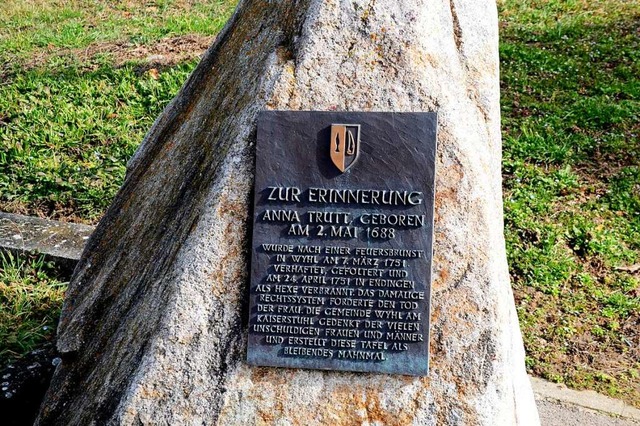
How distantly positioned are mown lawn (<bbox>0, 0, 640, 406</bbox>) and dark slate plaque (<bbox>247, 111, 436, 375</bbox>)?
2087 millimetres

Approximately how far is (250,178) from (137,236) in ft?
2.56

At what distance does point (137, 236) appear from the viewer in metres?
3.11

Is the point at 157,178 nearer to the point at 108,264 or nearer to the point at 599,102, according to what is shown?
the point at 108,264

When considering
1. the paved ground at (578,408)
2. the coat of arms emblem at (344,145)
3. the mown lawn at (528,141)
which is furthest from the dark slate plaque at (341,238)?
the mown lawn at (528,141)

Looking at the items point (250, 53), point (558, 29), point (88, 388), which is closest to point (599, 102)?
point (558, 29)

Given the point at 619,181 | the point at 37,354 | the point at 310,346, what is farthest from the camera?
the point at 619,181

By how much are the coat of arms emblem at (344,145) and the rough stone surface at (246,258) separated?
0.09 metres

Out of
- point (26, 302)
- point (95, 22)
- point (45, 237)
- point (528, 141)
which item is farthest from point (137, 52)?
point (528, 141)

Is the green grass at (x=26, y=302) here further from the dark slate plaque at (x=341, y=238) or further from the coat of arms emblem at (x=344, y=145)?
the coat of arms emblem at (x=344, y=145)

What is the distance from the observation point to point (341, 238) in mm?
2504

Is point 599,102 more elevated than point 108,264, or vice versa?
point 599,102

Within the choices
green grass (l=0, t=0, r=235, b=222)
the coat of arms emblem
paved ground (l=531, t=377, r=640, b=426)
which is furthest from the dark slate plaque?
green grass (l=0, t=0, r=235, b=222)

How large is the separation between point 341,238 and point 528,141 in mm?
4083

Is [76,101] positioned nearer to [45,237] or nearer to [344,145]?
[45,237]
